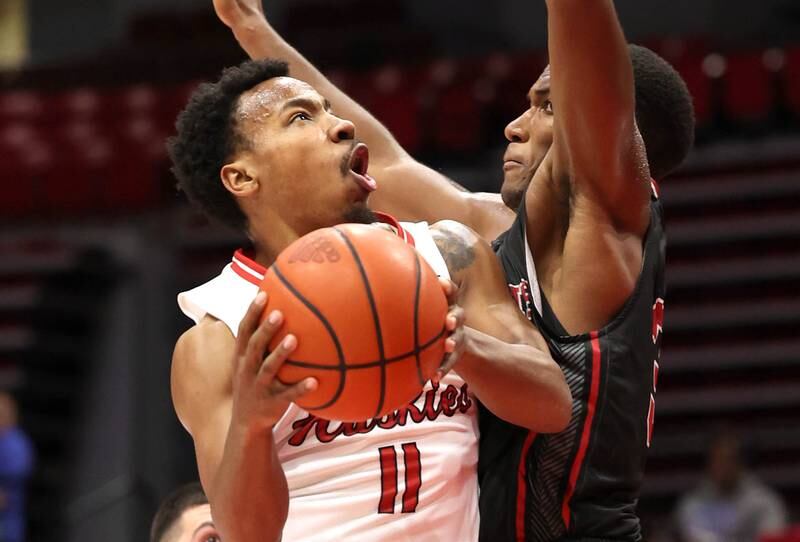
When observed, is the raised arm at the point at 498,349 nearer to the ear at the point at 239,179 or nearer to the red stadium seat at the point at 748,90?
the ear at the point at 239,179

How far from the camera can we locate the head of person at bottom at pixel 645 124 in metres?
3.55

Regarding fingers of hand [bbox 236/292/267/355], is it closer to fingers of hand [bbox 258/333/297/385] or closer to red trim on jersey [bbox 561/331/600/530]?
fingers of hand [bbox 258/333/297/385]

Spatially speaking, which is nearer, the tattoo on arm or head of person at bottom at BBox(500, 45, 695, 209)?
the tattoo on arm

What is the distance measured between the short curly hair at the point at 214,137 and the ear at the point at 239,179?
42mm

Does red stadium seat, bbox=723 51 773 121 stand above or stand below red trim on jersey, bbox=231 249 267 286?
below

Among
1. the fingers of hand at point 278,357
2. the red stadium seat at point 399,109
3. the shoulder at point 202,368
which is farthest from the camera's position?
the red stadium seat at point 399,109

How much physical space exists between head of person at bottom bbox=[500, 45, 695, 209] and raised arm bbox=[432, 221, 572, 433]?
34 centimetres

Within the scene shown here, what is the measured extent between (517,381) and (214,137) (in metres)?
1.04

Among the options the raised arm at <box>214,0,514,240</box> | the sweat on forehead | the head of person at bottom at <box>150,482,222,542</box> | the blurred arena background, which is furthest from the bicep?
the blurred arena background

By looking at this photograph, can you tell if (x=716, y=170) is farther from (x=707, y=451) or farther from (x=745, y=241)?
(x=707, y=451)

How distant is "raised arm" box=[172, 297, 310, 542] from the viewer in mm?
2508

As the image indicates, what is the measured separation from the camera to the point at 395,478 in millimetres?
3031

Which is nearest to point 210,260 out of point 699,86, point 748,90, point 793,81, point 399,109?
point 399,109

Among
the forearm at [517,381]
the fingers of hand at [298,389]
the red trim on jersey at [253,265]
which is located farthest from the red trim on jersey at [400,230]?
the fingers of hand at [298,389]
